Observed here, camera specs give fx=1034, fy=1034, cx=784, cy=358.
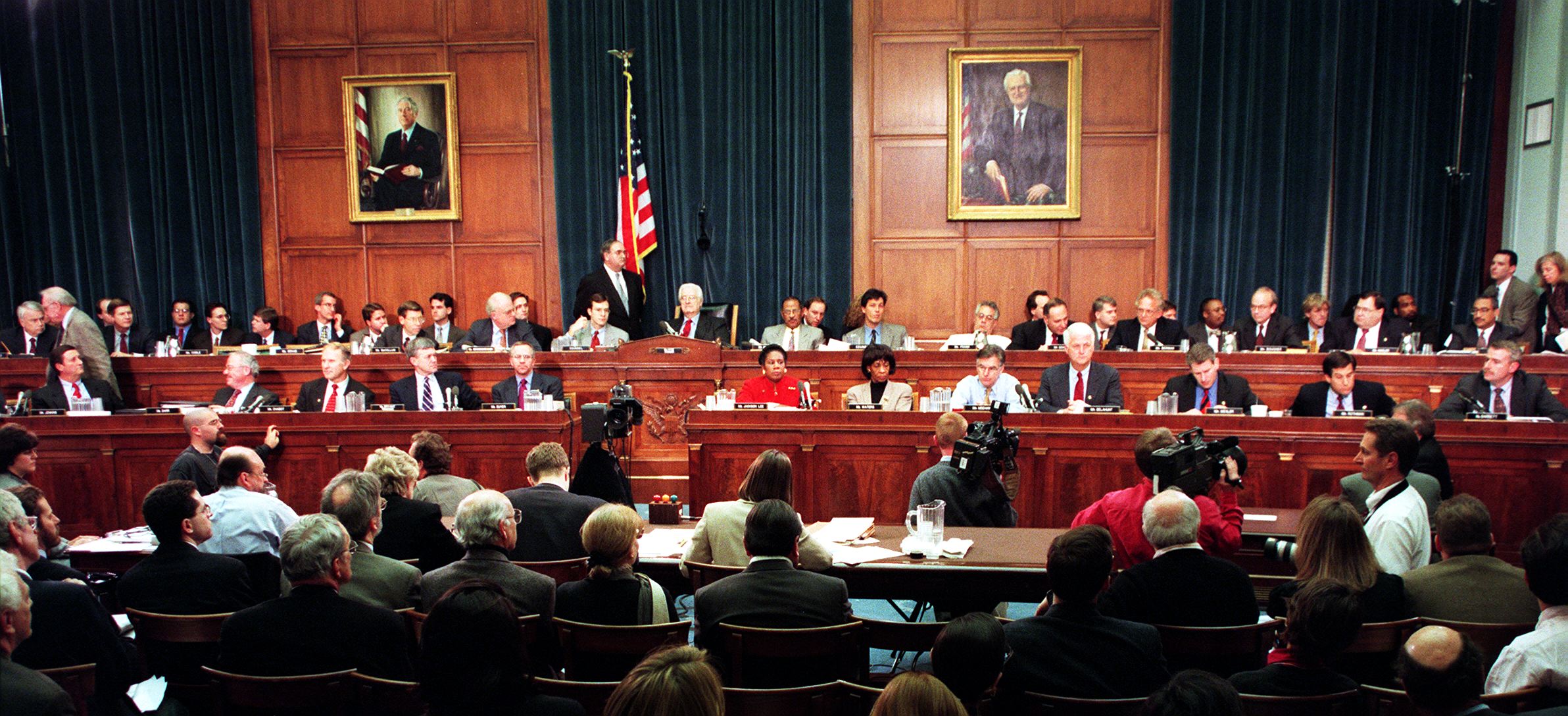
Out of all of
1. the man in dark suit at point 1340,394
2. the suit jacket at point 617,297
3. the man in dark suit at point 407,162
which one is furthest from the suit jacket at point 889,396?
the man in dark suit at point 407,162

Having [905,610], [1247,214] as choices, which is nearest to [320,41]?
[905,610]

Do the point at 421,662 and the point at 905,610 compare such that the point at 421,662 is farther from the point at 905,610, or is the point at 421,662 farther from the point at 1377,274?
A: the point at 1377,274

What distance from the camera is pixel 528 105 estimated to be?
10.8 metres

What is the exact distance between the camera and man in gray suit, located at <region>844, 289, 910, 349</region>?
959cm

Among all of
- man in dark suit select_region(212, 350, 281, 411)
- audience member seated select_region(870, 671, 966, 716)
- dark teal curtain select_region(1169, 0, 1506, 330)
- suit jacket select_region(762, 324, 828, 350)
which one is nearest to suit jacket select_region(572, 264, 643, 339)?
suit jacket select_region(762, 324, 828, 350)

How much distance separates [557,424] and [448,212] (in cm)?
486

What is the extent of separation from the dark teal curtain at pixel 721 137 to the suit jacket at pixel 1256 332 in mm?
3803

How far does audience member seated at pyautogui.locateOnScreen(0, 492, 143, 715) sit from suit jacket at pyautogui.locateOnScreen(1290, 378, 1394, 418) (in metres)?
6.56

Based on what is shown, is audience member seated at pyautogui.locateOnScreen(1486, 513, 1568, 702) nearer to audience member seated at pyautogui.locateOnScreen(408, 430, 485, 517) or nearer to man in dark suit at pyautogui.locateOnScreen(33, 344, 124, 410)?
audience member seated at pyautogui.locateOnScreen(408, 430, 485, 517)

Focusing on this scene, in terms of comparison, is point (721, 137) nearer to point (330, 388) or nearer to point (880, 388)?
point (880, 388)

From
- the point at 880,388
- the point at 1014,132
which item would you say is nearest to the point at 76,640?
the point at 880,388

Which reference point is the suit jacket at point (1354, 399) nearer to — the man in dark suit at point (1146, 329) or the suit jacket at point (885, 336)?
the man in dark suit at point (1146, 329)

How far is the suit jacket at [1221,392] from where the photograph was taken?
7.20 meters

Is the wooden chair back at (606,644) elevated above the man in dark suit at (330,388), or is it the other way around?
the man in dark suit at (330,388)
